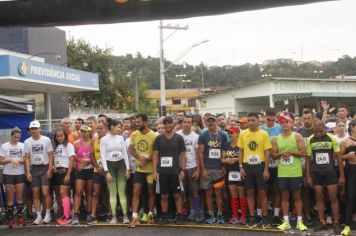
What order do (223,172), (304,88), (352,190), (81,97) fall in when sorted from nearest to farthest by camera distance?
(352,190) → (223,172) → (304,88) → (81,97)

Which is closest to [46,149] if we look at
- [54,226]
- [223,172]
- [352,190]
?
[54,226]

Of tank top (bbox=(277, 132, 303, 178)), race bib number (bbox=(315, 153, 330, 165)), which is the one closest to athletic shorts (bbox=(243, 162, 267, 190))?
tank top (bbox=(277, 132, 303, 178))

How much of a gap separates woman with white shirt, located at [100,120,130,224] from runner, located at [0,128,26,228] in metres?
1.61

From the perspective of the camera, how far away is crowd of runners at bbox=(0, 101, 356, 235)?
7.07m

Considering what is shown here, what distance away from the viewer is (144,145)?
316 inches

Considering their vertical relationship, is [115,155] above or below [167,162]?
above

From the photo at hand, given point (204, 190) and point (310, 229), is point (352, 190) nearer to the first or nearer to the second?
point (310, 229)

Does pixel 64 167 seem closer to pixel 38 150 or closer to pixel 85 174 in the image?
pixel 85 174

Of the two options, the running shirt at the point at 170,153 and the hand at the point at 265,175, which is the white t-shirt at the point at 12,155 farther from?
the hand at the point at 265,175

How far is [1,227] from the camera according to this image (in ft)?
27.2

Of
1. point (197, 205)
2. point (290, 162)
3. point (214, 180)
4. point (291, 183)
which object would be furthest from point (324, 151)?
point (197, 205)

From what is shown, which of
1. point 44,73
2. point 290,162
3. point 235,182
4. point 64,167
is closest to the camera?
point 290,162

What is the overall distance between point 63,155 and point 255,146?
3.49 metres

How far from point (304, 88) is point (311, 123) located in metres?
30.3
